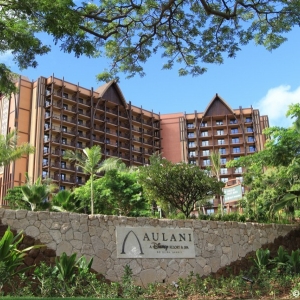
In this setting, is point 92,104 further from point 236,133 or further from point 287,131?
point 287,131

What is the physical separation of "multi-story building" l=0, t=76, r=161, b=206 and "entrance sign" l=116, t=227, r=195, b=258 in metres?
42.9

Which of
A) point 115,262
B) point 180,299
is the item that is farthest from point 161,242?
point 180,299

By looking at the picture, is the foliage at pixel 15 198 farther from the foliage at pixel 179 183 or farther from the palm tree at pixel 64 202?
the foliage at pixel 179 183

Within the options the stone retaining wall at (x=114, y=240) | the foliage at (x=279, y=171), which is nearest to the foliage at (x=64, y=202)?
the foliage at (x=279, y=171)

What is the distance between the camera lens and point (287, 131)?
788 inches

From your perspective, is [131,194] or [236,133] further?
[236,133]

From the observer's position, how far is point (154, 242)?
14.3 metres

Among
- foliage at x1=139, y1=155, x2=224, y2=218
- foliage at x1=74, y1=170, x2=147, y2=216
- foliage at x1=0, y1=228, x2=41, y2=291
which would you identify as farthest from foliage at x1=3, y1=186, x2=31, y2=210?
foliage at x1=0, y1=228, x2=41, y2=291

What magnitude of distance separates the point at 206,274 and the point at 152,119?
59.6 meters

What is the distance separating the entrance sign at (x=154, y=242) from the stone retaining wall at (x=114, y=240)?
15cm

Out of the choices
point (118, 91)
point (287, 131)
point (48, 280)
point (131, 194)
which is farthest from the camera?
point (118, 91)

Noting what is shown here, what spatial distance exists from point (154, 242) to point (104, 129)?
2048 inches

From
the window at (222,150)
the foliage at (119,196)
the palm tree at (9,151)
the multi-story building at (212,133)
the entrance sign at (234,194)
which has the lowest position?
the entrance sign at (234,194)

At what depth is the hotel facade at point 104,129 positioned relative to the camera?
58.0 meters
